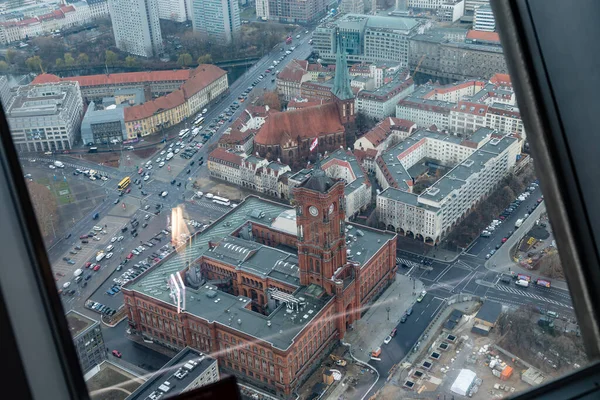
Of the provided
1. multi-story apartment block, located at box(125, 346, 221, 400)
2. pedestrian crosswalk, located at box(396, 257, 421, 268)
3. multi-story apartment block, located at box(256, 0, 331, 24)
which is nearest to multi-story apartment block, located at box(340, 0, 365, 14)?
multi-story apartment block, located at box(256, 0, 331, 24)

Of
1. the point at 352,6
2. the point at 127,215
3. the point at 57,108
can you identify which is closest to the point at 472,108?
the point at 127,215

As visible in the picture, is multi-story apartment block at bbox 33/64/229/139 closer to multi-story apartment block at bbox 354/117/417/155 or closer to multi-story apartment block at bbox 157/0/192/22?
multi-story apartment block at bbox 157/0/192/22

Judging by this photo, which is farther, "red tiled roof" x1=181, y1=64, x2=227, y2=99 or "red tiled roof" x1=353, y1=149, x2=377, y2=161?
"red tiled roof" x1=181, y1=64, x2=227, y2=99

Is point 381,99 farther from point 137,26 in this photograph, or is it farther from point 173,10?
point 173,10

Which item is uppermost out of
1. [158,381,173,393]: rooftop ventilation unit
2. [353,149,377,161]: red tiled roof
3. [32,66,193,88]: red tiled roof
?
[32,66,193,88]: red tiled roof

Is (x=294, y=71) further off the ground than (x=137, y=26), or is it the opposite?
(x=137, y=26)

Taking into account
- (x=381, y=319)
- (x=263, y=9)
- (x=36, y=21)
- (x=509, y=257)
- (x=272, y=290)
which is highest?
(x=36, y=21)
